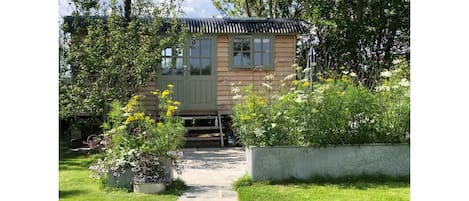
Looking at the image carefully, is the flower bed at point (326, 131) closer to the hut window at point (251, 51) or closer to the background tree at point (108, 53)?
the background tree at point (108, 53)

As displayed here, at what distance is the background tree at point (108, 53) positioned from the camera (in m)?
8.16

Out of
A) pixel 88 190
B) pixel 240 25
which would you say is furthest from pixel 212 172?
pixel 240 25

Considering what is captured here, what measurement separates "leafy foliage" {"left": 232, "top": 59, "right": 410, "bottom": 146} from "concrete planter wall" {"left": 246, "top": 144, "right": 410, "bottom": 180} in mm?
102

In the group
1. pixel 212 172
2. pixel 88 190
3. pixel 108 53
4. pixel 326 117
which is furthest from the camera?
pixel 108 53

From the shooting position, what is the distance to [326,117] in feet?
17.4

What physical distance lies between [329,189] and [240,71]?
5801 millimetres

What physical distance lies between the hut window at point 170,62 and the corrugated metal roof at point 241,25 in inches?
25.1

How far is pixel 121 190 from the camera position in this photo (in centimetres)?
486

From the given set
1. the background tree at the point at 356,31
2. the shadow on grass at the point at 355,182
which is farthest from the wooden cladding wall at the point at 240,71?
the shadow on grass at the point at 355,182

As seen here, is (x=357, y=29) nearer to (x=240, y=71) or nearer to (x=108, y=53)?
(x=240, y=71)
